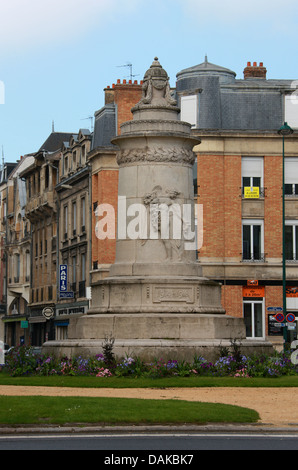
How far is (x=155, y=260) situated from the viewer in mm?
34125

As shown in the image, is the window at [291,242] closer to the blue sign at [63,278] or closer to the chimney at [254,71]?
the chimney at [254,71]

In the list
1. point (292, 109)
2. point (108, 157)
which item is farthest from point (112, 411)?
point (108, 157)

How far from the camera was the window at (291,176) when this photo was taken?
63719 millimetres

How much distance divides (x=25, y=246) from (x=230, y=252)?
36.1 metres

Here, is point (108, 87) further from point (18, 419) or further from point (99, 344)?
point (18, 419)

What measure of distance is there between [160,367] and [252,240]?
34107mm

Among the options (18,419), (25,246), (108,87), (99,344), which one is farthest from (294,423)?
(25,246)

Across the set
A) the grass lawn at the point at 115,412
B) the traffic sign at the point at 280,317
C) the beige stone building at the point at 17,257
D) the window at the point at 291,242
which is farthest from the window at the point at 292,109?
the grass lawn at the point at 115,412

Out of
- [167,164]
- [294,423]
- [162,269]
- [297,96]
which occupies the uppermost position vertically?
[297,96]

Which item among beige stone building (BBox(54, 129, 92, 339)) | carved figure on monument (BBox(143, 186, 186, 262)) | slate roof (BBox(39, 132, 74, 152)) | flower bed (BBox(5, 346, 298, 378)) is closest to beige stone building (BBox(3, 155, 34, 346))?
slate roof (BBox(39, 132, 74, 152))

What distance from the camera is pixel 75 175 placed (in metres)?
75.1

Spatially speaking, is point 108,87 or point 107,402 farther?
point 108,87

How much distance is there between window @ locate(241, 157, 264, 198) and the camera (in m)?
64.1

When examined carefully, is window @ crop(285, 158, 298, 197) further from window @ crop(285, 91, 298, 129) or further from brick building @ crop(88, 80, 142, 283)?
brick building @ crop(88, 80, 142, 283)
